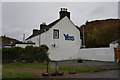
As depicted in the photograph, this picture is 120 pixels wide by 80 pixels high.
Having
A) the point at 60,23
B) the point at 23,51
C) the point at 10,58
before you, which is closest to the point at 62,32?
the point at 60,23

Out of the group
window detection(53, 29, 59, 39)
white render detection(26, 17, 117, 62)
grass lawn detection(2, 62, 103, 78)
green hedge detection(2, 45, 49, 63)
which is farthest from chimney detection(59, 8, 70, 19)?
grass lawn detection(2, 62, 103, 78)

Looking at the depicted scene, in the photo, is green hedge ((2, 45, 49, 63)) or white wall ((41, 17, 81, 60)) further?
white wall ((41, 17, 81, 60))

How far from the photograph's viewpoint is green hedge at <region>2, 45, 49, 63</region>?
52.8ft

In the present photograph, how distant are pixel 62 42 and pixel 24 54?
8045mm

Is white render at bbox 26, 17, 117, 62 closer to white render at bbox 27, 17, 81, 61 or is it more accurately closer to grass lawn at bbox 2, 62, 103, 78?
white render at bbox 27, 17, 81, 61

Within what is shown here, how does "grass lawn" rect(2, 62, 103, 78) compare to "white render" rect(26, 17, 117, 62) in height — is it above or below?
below

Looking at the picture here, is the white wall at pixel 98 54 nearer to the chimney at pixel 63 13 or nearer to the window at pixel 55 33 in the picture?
the window at pixel 55 33

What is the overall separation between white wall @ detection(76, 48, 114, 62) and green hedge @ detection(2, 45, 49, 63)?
8.32 meters

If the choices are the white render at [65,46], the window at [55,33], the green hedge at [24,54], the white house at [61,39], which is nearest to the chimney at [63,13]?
the white house at [61,39]

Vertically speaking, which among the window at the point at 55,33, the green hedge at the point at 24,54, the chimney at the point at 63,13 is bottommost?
the green hedge at the point at 24,54

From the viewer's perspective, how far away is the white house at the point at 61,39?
22406 millimetres

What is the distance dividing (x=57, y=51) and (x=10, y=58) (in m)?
8.54

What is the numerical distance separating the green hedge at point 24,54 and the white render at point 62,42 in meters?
4.39

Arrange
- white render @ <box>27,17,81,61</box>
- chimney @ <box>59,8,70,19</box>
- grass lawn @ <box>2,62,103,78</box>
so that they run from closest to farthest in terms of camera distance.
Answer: grass lawn @ <box>2,62,103,78</box>, white render @ <box>27,17,81,61</box>, chimney @ <box>59,8,70,19</box>
